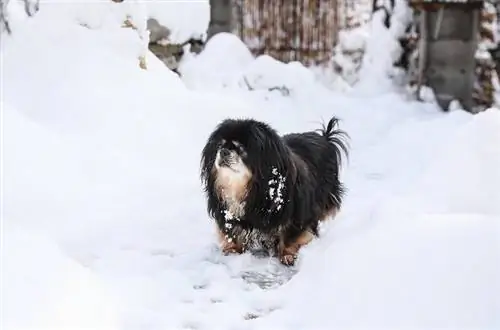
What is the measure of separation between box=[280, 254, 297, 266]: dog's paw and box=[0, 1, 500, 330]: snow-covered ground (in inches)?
2.5

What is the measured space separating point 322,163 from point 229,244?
78 cm

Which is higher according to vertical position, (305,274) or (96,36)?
(96,36)

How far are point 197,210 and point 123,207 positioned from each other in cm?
46

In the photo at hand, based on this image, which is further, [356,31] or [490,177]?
[356,31]

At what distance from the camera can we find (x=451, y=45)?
948 centimetres

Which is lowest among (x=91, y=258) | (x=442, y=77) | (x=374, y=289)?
(x=442, y=77)

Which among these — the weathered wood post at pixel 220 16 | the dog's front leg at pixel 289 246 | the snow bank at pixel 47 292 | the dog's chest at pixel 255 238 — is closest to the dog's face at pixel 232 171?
the dog's chest at pixel 255 238

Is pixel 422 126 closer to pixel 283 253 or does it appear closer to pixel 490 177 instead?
pixel 490 177

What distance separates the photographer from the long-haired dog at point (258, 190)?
11.5 feet

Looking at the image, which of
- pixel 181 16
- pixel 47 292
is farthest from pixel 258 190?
pixel 181 16

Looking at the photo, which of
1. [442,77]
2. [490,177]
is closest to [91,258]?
[490,177]

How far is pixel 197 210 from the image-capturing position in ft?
14.9

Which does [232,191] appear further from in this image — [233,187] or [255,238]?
[255,238]

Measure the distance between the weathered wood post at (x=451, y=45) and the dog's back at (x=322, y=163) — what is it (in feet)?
18.4
